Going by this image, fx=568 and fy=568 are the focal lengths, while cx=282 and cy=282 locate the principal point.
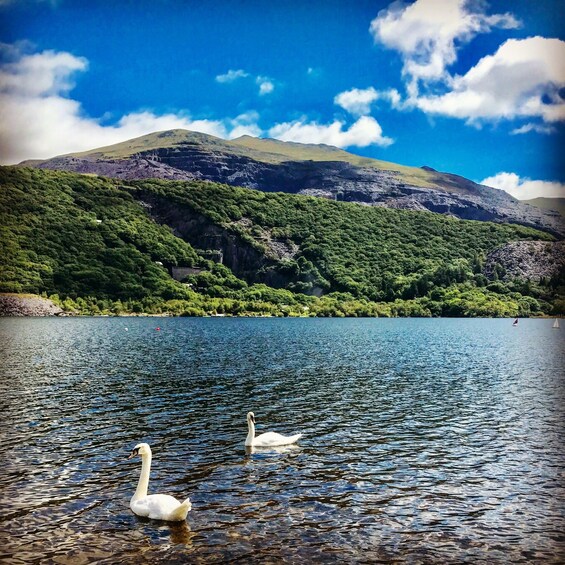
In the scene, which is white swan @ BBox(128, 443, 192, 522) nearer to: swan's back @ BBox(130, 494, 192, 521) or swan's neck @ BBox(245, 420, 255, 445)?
swan's back @ BBox(130, 494, 192, 521)

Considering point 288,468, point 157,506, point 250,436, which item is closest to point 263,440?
point 250,436

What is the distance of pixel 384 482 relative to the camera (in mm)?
21859

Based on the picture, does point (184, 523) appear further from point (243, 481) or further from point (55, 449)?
point (55, 449)

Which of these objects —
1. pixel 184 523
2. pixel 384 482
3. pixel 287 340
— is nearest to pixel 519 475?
pixel 384 482

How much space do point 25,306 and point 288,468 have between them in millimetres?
183081

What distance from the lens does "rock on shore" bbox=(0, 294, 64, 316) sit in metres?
184

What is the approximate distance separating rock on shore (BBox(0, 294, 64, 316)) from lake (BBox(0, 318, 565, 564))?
147 metres

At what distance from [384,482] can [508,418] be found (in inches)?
653

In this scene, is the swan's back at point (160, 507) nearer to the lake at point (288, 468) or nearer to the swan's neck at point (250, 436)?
the lake at point (288, 468)

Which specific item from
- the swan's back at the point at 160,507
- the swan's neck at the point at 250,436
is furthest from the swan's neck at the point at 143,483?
the swan's neck at the point at 250,436

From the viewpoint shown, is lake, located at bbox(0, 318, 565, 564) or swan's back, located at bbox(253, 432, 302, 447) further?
swan's back, located at bbox(253, 432, 302, 447)

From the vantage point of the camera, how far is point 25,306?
186500 mm

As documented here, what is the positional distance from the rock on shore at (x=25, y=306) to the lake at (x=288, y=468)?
481 feet

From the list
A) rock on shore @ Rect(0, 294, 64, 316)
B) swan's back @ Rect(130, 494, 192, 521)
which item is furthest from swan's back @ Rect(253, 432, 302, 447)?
rock on shore @ Rect(0, 294, 64, 316)
